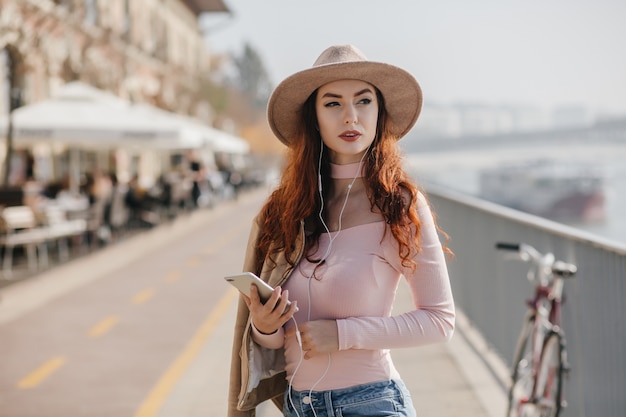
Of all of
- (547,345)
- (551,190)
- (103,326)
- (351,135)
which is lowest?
(551,190)

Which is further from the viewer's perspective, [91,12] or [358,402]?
[91,12]

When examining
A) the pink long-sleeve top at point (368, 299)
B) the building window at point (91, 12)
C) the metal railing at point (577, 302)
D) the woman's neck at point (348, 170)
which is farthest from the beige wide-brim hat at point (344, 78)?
the building window at point (91, 12)

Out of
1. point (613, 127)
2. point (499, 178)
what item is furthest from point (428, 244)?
point (499, 178)

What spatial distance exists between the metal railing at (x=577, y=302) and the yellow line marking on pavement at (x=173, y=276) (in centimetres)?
598

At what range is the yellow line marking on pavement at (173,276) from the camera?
44.4 ft

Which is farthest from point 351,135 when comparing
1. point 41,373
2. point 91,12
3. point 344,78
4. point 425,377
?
point 91,12

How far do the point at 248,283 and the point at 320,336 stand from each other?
26 cm

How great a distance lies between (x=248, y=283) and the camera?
235 cm

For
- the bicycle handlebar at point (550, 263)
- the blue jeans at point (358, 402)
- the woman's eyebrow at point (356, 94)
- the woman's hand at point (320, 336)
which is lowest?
the bicycle handlebar at point (550, 263)

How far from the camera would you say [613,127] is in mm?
Result: 47062

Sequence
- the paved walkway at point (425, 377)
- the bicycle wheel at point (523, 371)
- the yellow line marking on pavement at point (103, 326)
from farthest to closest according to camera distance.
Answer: the yellow line marking on pavement at point (103, 326), the paved walkway at point (425, 377), the bicycle wheel at point (523, 371)

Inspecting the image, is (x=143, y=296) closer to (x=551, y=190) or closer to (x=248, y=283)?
(x=248, y=283)

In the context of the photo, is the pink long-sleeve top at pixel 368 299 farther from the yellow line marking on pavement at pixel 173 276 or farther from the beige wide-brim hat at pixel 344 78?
the yellow line marking on pavement at pixel 173 276

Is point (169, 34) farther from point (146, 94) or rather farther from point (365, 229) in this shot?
point (365, 229)
